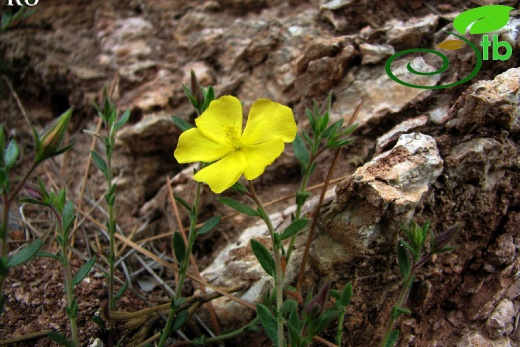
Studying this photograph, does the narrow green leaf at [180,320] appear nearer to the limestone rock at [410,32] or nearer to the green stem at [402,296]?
the green stem at [402,296]

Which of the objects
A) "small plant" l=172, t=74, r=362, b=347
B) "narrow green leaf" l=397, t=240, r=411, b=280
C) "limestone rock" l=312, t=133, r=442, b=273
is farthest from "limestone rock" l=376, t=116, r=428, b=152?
"narrow green leaf" l=397, t=240, r=411, b=280

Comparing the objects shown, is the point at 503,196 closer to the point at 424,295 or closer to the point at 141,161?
the point at 424,295

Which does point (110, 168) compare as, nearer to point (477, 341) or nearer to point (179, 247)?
point (179, 247)

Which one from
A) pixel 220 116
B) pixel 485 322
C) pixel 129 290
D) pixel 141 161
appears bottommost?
pixel 485 322

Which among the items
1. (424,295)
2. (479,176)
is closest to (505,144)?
(479,176)

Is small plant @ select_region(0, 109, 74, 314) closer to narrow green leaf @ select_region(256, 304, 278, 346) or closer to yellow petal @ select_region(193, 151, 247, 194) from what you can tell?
yellow petal @ select_region(193, 151, 247, 194)

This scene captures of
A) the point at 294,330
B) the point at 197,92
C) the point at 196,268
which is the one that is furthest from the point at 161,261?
the point at 294,330

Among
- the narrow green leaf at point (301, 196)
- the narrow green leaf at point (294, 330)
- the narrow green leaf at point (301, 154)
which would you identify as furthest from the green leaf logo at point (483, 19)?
the narrow green leaf at point (294, 330)
